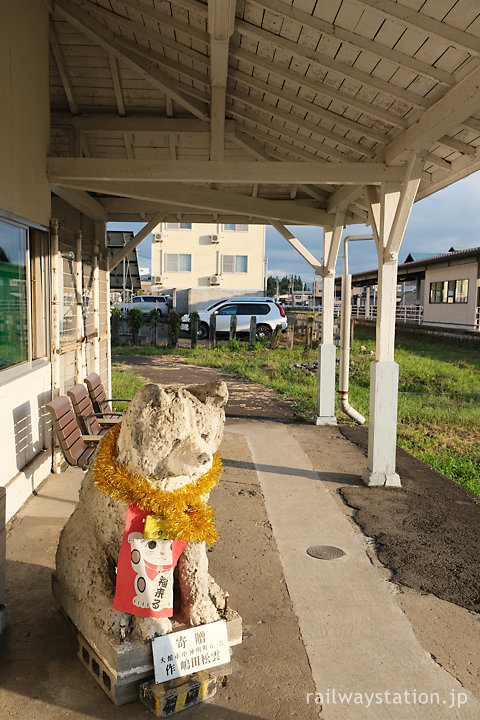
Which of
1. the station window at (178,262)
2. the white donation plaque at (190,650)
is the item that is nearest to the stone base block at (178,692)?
the white donation plaque at (190,650)

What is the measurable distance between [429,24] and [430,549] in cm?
404

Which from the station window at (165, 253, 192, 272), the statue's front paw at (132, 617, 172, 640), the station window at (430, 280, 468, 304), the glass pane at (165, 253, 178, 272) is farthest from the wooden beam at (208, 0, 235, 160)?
the glass pane at (165, 253, 178, 272)

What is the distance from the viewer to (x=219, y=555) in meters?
4.57

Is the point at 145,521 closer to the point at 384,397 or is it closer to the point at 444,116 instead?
the point at 444,116

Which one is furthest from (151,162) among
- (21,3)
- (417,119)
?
(417,119)

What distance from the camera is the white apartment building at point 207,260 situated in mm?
30391

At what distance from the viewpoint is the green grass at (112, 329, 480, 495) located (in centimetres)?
823

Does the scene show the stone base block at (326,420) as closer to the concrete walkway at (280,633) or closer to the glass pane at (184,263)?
the concrete walkway at (280,633)

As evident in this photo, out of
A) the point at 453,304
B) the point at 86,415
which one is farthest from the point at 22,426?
the point at 453,304

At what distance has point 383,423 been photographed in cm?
639

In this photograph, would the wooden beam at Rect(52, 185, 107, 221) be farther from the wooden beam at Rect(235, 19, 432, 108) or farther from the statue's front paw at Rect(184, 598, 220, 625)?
the statue's front paw at Rect(184, 598, 220, 625)

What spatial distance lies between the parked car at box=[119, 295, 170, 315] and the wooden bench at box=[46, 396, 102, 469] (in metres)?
→ 21.6

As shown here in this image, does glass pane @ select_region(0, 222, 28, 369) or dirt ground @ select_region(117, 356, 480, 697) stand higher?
glass pane @ select_region(0, 222, 28, 369)

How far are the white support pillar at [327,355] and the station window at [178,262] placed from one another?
2222 cm
